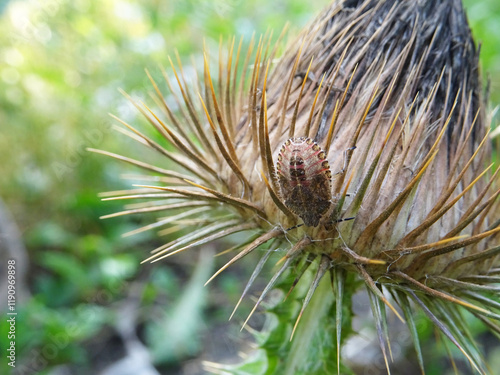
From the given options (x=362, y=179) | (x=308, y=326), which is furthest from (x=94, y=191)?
(x=362, y=179)

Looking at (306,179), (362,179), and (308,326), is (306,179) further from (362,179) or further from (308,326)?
(308,326)

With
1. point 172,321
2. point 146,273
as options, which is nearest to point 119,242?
point 146,273

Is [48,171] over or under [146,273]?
over

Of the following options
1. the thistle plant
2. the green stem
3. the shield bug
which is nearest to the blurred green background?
the green stem

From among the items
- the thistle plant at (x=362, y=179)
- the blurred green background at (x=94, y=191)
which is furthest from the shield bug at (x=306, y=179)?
the blurred green background at (x=94, y=191)

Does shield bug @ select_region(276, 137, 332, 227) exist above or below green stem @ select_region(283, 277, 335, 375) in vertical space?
above

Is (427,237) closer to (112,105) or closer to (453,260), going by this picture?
(453,260)

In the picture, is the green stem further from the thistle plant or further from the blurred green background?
the blurred green background
